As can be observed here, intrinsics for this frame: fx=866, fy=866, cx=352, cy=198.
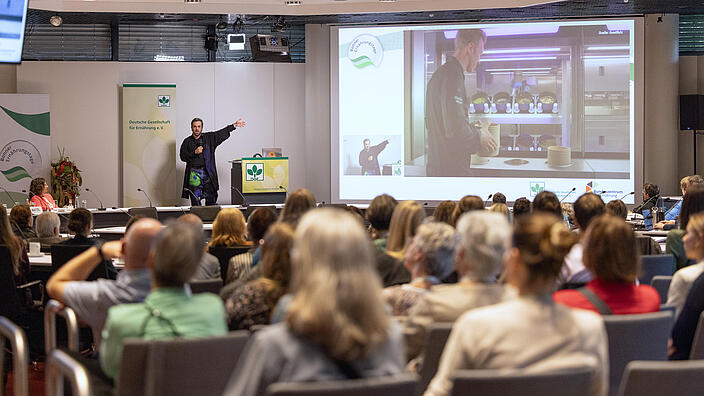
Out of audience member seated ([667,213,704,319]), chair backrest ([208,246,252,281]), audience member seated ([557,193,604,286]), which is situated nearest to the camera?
audience member seated ([667,213,704,319])

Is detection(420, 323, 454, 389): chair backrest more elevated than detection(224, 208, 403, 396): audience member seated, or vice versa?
detection(224, 208, 403, 396): audience member seated

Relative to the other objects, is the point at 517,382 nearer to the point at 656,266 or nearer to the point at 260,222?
the point at 260,222

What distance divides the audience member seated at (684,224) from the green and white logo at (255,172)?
24.3 feet

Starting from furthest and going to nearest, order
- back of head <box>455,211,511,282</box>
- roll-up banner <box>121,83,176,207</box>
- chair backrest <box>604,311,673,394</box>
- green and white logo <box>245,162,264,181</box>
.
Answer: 1. roll-up banner <box>121,83,176,207</box>
2. green and white logo <box>245,162,264,181</box>
3. chair backrest <box>604,311,673,394</box>
4. back of head <box>455,211,511,282</box>

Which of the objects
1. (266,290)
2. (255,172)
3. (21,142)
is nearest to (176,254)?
(266,290)

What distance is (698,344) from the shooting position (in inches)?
131

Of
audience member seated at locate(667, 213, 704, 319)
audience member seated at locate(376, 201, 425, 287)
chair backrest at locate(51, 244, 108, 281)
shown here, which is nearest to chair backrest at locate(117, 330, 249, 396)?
audience member seated at locate(376, 201, 425, 287)

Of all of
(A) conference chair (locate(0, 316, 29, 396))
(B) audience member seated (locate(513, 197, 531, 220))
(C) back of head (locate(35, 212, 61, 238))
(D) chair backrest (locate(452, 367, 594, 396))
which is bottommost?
(A) conference chair (locate(0, 316, 29, 396))

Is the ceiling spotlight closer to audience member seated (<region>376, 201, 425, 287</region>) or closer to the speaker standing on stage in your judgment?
the speaker standing on stage

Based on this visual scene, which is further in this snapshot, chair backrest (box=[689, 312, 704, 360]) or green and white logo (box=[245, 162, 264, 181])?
green and white logo (box=[245, 162, 264, 181])

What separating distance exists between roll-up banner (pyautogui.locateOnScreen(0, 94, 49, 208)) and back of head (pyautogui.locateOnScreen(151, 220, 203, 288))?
36.4ft

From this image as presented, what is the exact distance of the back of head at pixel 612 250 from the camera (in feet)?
9.78

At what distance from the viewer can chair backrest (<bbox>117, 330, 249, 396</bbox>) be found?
8.80 feet

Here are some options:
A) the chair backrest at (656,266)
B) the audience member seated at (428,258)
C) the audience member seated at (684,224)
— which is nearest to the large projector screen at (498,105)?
the audience member seated at (684,224)
